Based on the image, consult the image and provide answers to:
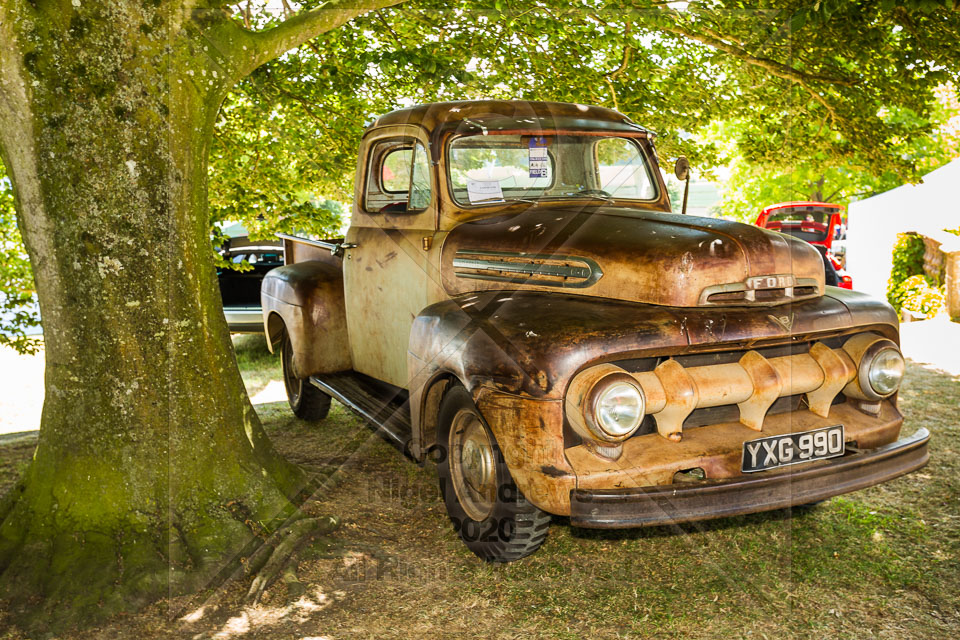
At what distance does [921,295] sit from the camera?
12508mm

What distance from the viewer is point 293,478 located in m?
4.37

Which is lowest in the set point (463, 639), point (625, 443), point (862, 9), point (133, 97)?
point (463, 639)

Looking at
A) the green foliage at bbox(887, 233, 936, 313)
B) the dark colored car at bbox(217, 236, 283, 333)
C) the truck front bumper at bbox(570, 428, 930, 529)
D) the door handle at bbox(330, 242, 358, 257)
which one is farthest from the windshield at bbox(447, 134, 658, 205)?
the green foliage at bbox(887, 233, 936, 313)

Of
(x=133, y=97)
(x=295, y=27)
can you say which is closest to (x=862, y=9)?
(x=295, y=27)

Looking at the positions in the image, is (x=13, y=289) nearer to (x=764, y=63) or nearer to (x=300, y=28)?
(x=300, y=28)

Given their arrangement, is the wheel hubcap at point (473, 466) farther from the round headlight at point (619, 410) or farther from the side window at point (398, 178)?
the side window at point (398, 178)

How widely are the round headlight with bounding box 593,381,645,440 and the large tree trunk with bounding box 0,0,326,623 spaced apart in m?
1.81

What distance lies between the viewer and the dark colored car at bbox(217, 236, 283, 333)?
31.3ft

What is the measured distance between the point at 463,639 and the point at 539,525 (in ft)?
1.98

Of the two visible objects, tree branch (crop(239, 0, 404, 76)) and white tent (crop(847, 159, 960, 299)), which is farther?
white tent (crop(847, 159, 960, 299))

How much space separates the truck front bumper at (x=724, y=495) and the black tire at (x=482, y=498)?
1.41 ft

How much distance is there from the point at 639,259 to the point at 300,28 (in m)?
2.08

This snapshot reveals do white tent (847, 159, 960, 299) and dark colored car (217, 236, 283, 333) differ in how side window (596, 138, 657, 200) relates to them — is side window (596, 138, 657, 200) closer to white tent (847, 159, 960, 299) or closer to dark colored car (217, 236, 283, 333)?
dark colored car (217, 236, 283, 333)

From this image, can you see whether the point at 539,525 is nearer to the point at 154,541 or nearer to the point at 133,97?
the point at 154,541
